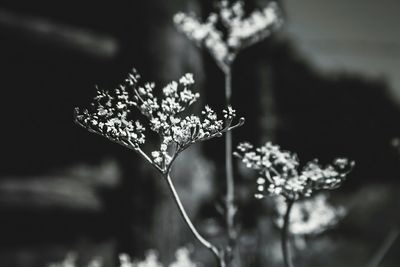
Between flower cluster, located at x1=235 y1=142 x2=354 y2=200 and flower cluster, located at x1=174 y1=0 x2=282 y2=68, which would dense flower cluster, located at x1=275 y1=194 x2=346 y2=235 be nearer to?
flower cluster, located at x1=174 y1=0 x2=282 y2=68

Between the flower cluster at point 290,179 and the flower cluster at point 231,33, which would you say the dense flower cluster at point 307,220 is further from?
the flower cluster at point 290,179

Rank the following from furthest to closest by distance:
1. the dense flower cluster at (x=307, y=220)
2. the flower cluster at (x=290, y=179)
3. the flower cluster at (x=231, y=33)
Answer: the dense flower cluster at (x=307, y=220)
the flower cluster at (x=231, y=33)
the flower cluster at (x=290, y=179)

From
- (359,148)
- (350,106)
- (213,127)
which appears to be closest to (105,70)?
(213,127)

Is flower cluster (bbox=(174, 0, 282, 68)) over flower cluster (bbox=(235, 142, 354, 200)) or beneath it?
over

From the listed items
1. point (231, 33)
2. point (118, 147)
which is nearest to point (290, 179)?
point (231, 33)

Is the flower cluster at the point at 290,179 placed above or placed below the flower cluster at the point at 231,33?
below

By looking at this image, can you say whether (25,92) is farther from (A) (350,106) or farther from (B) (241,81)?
(A) (350,106)

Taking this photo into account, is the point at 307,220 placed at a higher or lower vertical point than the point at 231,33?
lower

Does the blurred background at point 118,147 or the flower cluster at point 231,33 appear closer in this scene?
the flower cluster at point 231,33

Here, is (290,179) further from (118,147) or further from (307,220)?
(118,147)
